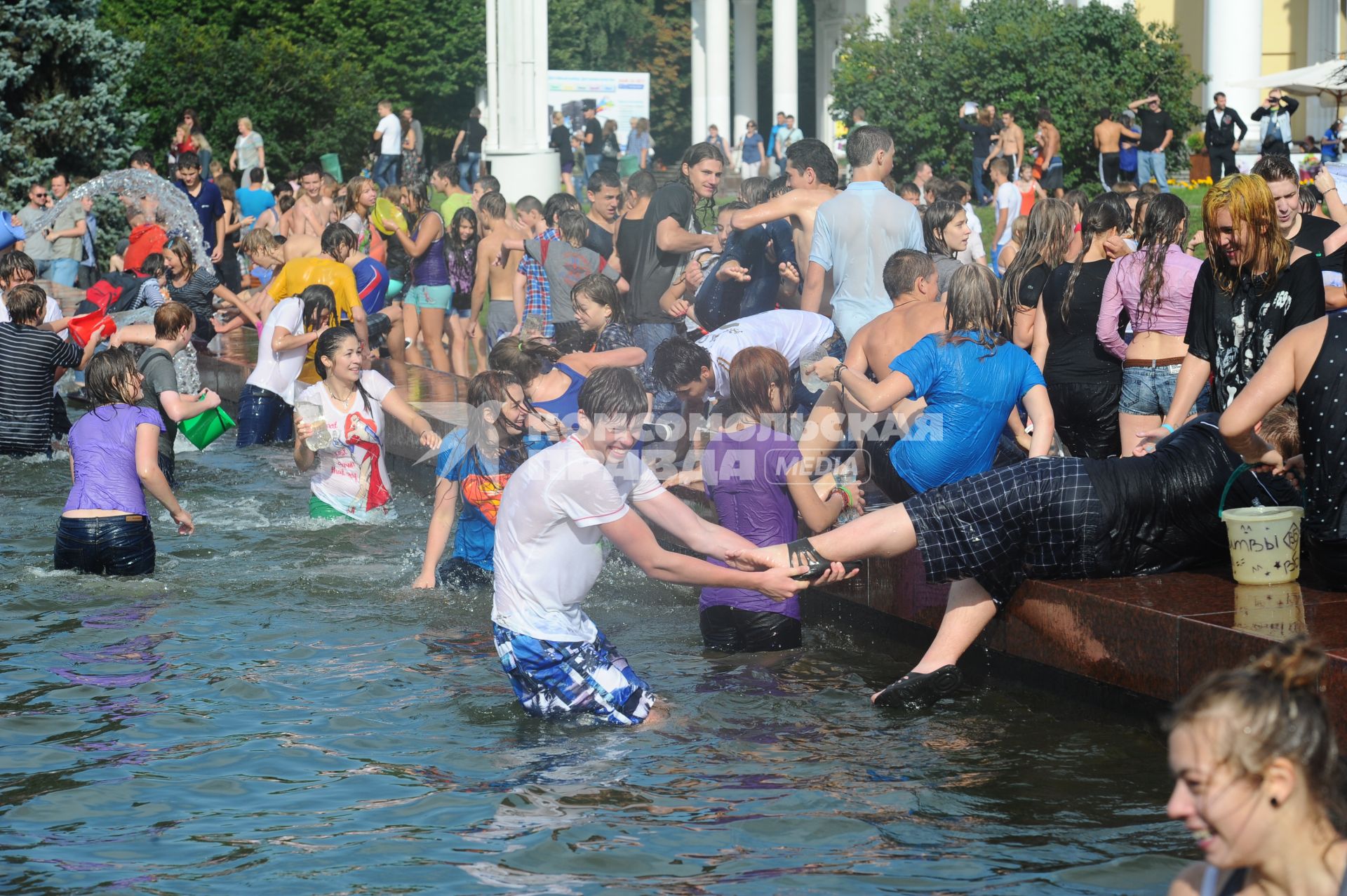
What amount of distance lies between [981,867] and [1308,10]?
32541mm

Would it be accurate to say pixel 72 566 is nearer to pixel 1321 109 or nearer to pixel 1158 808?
pixel 1158 808

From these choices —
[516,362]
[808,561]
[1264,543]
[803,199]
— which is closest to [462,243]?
[803,199]

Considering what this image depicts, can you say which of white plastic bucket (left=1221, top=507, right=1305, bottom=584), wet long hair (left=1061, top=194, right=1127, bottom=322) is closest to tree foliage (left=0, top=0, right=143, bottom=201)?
wet long hair (left=1061, top=194, right=1127, bottom=322)

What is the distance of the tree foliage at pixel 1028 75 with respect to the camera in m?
25.9

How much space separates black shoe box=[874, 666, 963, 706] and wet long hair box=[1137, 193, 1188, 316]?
2.69 m

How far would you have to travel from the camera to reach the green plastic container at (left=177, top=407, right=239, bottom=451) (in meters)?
10.0

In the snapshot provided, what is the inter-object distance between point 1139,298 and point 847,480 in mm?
1772

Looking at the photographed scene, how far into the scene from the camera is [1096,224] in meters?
8.59

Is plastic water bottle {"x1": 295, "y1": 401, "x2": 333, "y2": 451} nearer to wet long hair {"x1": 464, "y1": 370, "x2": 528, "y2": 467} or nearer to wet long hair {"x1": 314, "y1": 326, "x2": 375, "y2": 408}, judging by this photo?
wet long hair {"x1": 314, "y1": 326, "x2": 375, "y2": 408}

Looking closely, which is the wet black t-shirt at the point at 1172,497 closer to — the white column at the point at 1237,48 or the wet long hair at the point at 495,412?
the wet long hair at the point at 495,412

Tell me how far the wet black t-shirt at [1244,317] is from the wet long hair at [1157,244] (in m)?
1.31

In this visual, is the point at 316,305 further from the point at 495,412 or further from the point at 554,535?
the point at 554,535

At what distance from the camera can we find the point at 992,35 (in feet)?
87.5

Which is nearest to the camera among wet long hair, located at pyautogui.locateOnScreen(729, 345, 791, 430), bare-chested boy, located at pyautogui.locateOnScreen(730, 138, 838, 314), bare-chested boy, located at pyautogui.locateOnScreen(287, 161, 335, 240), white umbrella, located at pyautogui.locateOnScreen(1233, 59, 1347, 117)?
wet long hair, located at pyautogui.locateOnScreen(729, 345, 791, 430)
